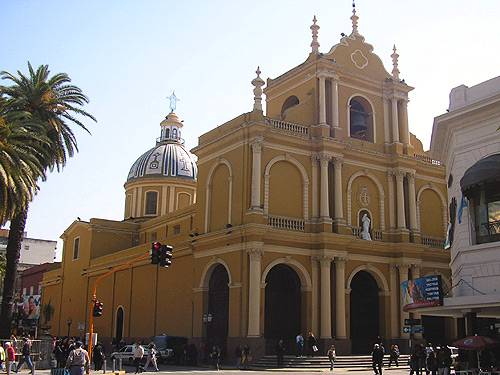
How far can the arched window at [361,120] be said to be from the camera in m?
45.2

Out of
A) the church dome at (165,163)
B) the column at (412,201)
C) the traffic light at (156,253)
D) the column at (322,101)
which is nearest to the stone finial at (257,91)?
the column at (322,101)

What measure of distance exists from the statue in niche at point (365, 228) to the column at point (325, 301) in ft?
12.1

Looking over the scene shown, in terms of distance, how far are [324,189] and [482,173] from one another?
2021cm

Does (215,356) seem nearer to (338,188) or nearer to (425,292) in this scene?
(338,188)

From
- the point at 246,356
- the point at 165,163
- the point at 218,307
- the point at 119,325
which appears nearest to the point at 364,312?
the point at 218,307

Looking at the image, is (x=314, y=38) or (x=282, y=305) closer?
(x=282, y=305)

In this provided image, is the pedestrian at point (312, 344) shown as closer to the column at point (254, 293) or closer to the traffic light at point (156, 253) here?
the column at point (254, 293)

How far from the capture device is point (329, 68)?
42438mm

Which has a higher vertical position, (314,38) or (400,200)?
(314,38)

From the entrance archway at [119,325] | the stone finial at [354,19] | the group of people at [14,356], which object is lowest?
the group of people at [14,356]

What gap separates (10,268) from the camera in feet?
109

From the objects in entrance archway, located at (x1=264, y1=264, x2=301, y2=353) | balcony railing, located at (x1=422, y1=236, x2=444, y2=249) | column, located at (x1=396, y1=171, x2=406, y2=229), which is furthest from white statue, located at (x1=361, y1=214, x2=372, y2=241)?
entrance archway, located at (x1=264, y1=264, x2=301, y2=353)

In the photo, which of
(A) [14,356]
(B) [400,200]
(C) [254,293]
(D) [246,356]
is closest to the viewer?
(A) [14,356]

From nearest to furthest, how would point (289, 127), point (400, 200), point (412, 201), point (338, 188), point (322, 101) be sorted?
point (338, 188), point (289, 127), point (322, 101), point (400, 200), point (412, 201)
